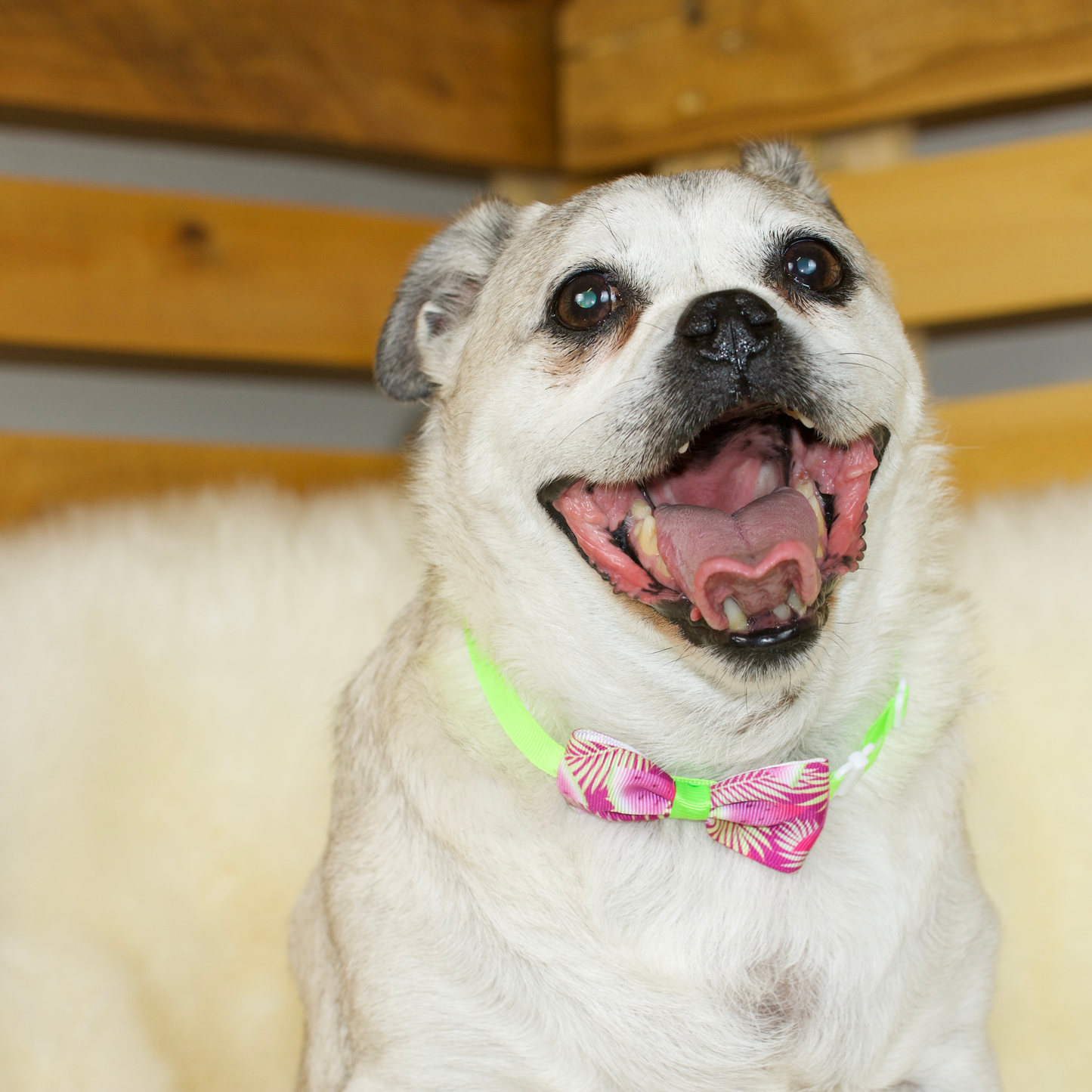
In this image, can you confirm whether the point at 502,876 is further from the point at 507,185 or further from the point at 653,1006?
the point at 507,185

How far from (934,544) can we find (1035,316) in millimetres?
2135

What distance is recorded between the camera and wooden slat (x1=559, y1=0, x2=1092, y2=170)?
320cm

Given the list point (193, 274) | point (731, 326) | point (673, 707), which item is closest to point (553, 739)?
point (673, 707)

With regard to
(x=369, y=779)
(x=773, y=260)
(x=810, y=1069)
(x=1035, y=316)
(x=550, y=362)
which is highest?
(x=1035, y=316)

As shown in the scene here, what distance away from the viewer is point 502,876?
1441 millimetres

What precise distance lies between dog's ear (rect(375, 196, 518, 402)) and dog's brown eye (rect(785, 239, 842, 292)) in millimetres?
443

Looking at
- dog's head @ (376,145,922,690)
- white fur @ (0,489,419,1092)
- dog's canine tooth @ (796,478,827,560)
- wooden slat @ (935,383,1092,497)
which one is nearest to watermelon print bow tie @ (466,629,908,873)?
dog's head @ (376,145,922,690)

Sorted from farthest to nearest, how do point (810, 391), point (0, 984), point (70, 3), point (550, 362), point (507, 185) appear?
point (507, 185), point (70, 3), point (0, 984), point (550, 362), point (810, 391)

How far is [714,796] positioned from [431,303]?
0.83 meters

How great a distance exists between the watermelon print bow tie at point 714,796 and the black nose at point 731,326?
0.45m

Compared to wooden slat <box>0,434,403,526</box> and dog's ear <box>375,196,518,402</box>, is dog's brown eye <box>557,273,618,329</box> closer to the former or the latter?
dog's ear <box>375,196,518,402</box>

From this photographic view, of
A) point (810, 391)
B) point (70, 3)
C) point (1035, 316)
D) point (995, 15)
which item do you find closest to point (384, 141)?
point (70, 3)

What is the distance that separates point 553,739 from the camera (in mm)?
1502

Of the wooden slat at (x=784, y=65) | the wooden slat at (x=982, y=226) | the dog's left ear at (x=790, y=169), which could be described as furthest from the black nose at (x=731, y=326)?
the wooden slat at (x=784, y=65)
